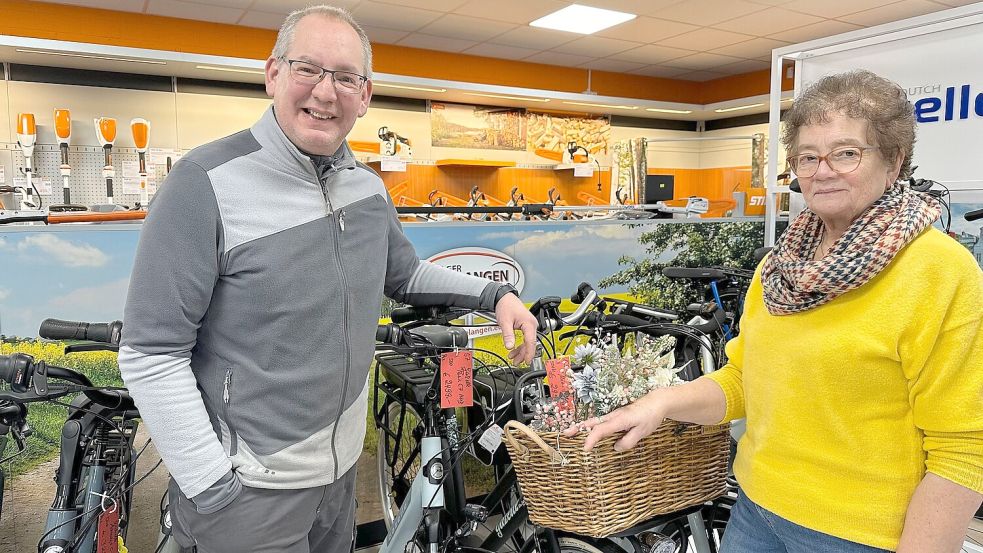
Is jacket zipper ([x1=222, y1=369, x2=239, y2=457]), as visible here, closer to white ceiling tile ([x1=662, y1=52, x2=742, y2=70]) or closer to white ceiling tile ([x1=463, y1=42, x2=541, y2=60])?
white ceiling tile ([x1=463, y1=42, x2=541, y2=60])

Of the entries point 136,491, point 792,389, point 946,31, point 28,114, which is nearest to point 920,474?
point 792,389

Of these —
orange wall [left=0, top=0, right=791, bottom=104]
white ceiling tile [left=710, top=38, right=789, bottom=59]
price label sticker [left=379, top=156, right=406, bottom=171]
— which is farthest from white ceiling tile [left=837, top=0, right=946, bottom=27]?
price label sticker [left=379, top=156, right=406, bottom=171]

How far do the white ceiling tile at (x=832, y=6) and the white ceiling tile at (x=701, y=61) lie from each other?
187cm

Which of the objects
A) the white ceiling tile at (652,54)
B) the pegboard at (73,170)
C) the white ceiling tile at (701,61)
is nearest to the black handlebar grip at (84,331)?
the pegboard at (73,170)

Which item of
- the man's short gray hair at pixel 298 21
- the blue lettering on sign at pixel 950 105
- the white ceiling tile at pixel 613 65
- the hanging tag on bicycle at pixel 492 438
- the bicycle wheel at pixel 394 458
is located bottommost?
the bicycle wheel at pixel 394 458

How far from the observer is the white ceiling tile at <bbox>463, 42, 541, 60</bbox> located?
310 inches

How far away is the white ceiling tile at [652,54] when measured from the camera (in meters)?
7.95

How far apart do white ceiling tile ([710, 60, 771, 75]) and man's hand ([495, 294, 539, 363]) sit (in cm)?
827

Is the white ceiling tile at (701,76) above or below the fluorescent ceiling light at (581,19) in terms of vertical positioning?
above

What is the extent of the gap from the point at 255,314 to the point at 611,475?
772 mm

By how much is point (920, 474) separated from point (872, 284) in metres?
0.33

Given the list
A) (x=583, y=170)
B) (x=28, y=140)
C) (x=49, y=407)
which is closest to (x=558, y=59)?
(x=583, y=170)

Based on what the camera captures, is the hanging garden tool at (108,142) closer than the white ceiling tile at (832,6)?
Yes

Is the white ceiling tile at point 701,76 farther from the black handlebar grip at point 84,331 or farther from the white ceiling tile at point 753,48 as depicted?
the black handlebar grip at point 84,331
